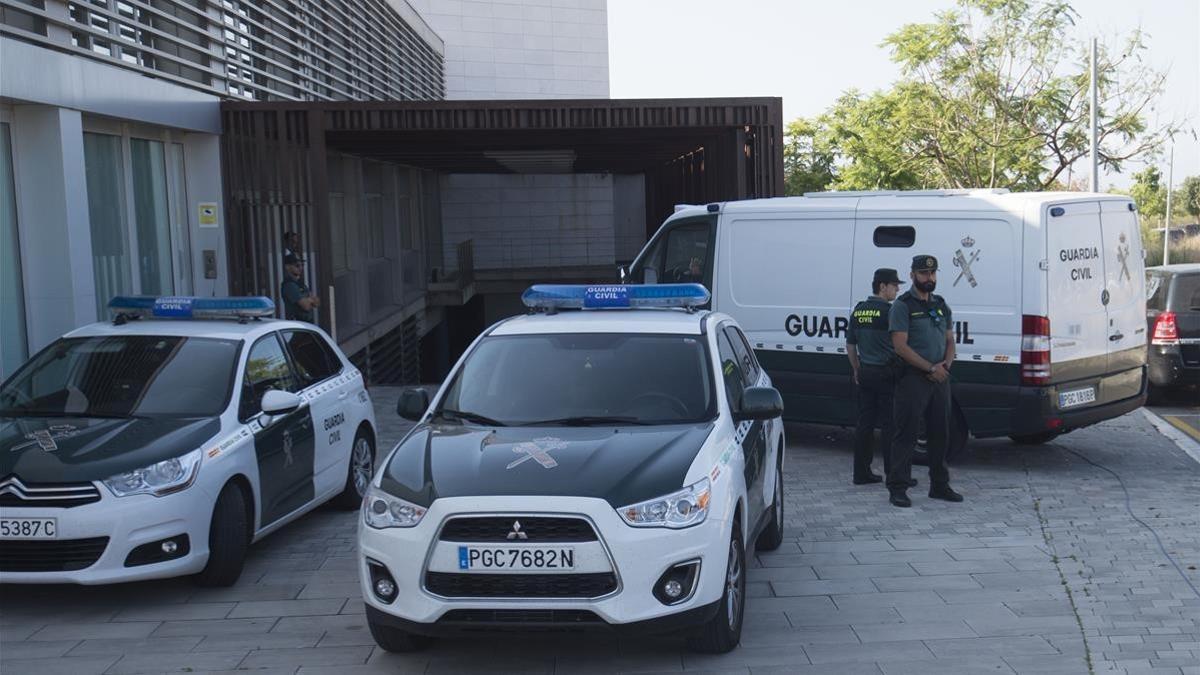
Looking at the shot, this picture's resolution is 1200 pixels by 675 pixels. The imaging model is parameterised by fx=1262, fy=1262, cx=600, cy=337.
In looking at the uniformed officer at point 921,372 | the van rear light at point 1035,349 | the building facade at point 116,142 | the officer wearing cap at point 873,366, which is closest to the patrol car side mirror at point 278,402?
the building facade at point 116,142

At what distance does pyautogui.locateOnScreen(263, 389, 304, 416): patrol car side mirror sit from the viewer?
7.53 meters

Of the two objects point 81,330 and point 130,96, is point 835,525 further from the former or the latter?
point 130,96

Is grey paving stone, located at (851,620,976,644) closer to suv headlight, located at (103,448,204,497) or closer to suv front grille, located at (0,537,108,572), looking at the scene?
suv headlight, located at (103,448,204,497)

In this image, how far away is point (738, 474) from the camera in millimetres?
6113

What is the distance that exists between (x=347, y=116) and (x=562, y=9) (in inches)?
1135

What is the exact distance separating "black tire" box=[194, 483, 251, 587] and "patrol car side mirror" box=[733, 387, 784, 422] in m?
2.88

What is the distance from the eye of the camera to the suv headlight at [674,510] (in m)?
5.41

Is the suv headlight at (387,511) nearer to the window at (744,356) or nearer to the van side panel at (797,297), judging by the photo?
the window at (744,356)

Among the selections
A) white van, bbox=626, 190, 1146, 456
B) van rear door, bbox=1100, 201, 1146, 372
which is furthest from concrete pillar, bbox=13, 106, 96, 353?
van rear door, bbox=1100, 201, 1146, 372

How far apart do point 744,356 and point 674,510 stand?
249 centimetres

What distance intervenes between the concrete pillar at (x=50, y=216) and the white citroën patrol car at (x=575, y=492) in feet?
17.7

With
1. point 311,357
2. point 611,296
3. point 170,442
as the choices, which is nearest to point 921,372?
point 611,296

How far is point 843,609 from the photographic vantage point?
6.64m

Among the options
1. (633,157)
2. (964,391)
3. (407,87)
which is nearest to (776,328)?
(964,391)
